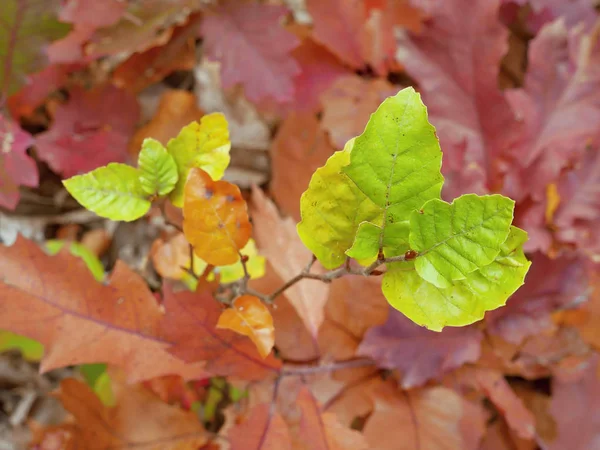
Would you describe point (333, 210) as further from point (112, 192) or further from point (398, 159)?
point (112, 192)

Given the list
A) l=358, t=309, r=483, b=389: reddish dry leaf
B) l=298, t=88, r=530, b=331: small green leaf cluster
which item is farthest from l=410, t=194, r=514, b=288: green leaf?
l=358, t=309, r=483, b=389: reddish dry leaf

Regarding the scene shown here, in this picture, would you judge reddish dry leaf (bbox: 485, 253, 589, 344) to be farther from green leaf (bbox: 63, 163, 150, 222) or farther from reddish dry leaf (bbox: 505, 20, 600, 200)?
green leaf (bbox: 63, 163, 150, 222)

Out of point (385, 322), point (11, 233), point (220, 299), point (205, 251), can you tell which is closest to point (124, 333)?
point (220, 299)

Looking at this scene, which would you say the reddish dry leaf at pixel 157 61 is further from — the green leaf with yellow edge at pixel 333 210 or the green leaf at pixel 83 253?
the green leaf with yellow edge at pixel 333 210

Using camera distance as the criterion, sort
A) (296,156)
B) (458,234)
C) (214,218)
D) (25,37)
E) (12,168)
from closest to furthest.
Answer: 1. (458,234)
2. (214,218)
3. (12,168)
4. (25,37)
5. (296,156)

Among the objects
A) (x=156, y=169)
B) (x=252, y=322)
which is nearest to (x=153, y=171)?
(x=156, y=169)
